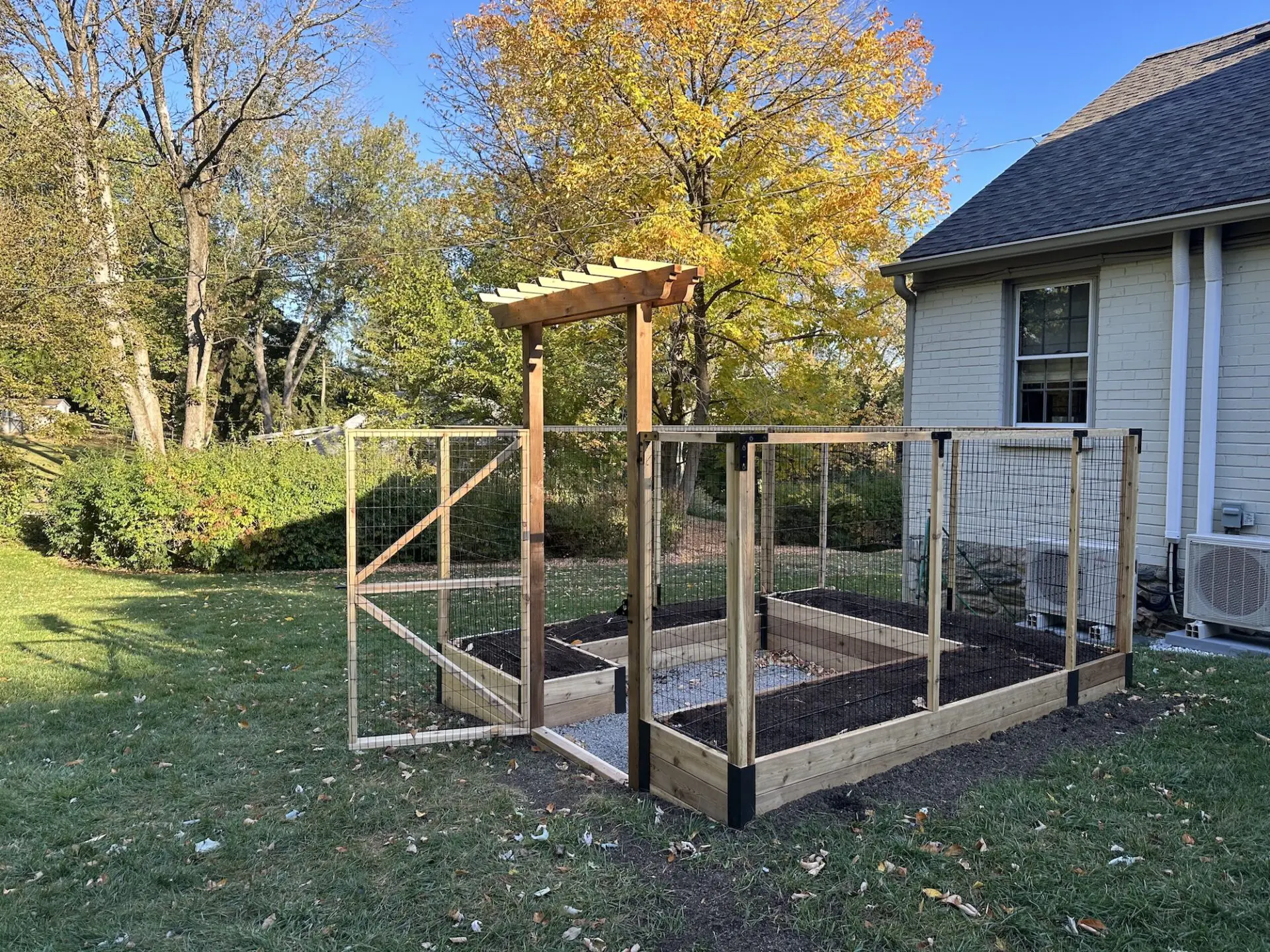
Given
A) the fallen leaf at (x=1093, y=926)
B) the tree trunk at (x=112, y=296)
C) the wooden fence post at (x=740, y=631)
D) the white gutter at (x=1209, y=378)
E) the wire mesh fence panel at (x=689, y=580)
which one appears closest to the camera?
the fallen leaf at (x=1093, y=926)

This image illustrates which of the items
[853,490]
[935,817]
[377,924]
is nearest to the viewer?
[377,924]

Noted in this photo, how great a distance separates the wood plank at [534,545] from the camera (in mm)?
4434

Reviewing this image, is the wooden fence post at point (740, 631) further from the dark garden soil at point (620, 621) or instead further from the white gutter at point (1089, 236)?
the white gutter at point (1089, 236)

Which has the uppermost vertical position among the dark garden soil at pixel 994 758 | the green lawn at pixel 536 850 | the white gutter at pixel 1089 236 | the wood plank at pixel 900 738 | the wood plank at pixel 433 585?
the white gutter at pixel 1089 236

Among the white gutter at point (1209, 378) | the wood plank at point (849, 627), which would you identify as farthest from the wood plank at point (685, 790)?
the white gutter at point (1209, 378)

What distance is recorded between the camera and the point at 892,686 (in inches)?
175

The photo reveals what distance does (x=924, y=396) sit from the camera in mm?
8258

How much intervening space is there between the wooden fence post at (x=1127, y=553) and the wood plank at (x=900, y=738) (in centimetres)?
72

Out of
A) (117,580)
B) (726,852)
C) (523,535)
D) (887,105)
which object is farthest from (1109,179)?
(117,580)

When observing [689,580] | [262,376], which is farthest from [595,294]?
[262,376]

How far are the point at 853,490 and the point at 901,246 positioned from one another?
457cm

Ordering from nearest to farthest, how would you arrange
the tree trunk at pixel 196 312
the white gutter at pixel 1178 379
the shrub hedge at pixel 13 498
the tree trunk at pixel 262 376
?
1. the white gutter at pixel 1178 379
2. the shrub hedge at pixel 13 498
3. the tree trunk at pixel 196 312
4. the tree trunk at pixel 262 376

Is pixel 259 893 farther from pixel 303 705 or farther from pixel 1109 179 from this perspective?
pixel 1109 179

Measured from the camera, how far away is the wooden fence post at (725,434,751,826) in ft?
11.0
